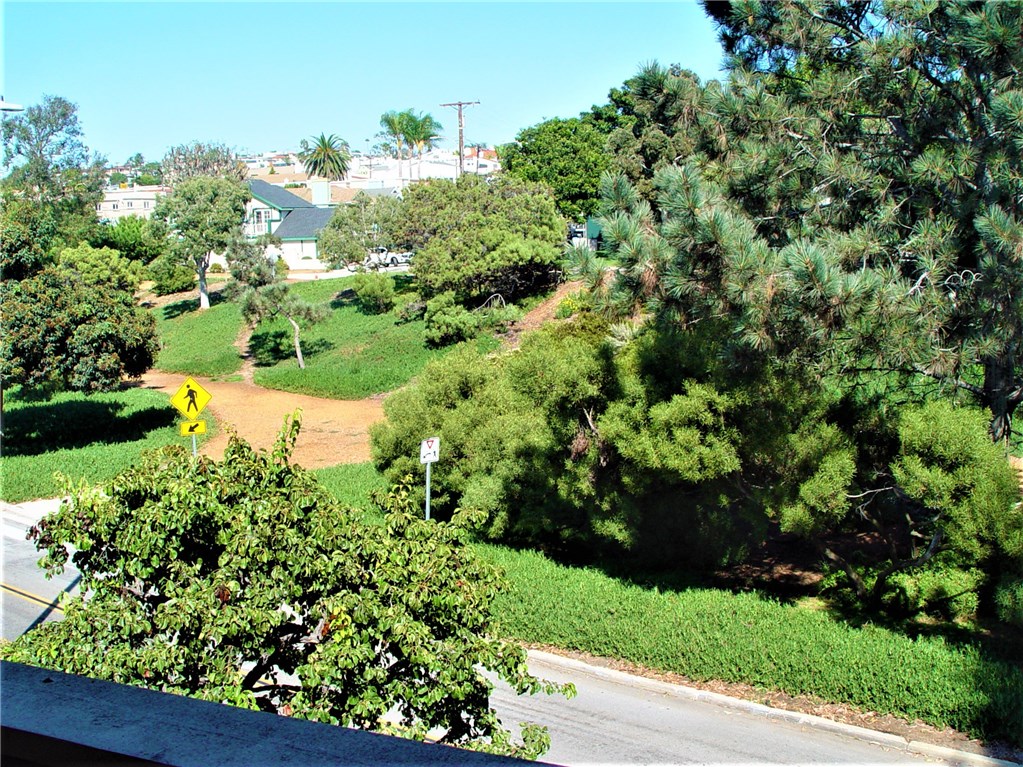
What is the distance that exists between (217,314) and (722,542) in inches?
1758

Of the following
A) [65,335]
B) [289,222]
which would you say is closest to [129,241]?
[289,222]

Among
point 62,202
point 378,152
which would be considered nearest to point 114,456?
point 62,202

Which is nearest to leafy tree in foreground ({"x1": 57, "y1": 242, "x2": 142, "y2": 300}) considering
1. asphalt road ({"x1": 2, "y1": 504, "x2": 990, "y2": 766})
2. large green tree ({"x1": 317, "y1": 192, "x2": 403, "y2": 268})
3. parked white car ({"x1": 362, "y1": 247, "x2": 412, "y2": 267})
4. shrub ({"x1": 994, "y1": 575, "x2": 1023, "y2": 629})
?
large green tree ({"x1": 317, "y1": 192, "x2": 403, "y2": 268})

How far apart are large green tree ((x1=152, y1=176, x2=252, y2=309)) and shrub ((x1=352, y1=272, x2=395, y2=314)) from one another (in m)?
6.93

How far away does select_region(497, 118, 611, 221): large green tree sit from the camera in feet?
176

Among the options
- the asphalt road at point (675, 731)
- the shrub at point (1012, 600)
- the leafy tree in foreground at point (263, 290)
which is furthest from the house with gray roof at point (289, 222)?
the shrub at point (1012, 600)

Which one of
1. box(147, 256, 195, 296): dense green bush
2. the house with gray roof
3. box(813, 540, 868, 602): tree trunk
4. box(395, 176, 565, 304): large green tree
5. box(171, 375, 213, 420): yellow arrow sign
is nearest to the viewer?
box(813, 540, 868, 602): tree trunk

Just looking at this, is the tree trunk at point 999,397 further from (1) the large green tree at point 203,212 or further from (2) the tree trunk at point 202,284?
(2) the tree trunk at point 202,284

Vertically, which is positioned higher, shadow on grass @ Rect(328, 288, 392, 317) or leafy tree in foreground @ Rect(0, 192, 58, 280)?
leafy tree in foreground @ Rect(0, 192, 58, 280)

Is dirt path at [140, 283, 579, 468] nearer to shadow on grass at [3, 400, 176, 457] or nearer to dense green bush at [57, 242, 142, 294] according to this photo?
shadow on grass at [3, 400, 176, 457]

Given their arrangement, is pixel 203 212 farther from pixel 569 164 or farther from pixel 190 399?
pixel 190 399

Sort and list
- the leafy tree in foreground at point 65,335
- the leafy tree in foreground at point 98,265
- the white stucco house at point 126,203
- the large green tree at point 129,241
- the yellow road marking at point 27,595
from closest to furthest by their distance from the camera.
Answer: the yellow road marking at point 27,595 → the leafy tree in foreground at point 65,335 → the leafy tree in foreground at point 98,265 → the large green tree at point 129,241 → the white stucco house at point 126,203

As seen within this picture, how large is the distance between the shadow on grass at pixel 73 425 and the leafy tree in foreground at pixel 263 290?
29.3 ft

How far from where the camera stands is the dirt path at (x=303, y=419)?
28.1 metres
